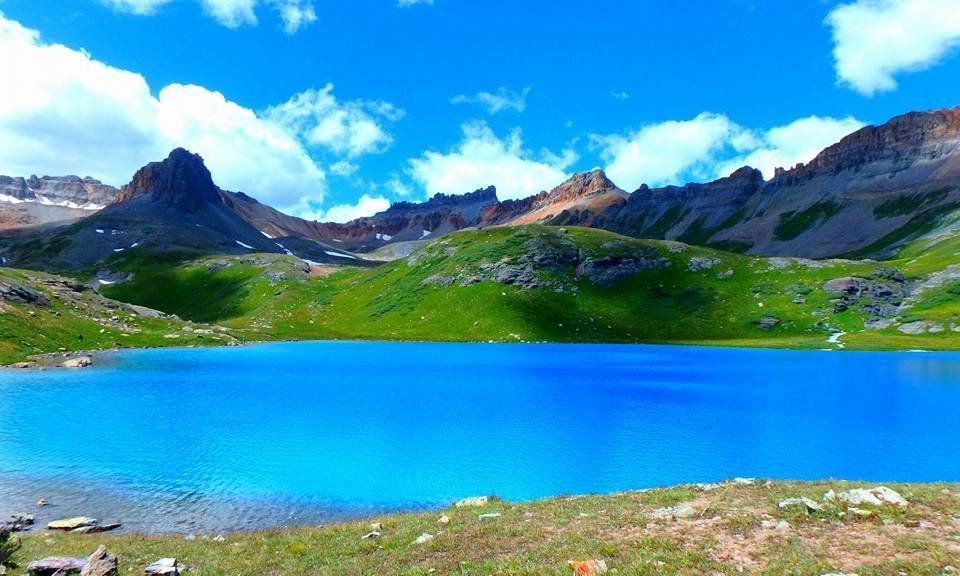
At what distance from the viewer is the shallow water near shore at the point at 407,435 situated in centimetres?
2708

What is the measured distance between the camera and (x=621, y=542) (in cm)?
1611

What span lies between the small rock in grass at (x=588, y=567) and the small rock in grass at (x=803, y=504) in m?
8.37

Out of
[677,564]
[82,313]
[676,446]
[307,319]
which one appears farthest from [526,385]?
[307,319]

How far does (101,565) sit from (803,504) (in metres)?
22.6

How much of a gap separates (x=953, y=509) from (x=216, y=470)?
3412 cm

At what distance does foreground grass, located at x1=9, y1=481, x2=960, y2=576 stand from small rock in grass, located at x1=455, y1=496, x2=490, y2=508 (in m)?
2.17

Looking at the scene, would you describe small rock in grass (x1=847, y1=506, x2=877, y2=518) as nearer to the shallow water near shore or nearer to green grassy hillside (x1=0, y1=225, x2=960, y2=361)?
the shallow water near shore

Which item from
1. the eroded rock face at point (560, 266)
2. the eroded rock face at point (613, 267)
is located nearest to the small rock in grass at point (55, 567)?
the eroded rock face at point (560, 266)

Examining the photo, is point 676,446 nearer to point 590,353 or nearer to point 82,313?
point 590,353

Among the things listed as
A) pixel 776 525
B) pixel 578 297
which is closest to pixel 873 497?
pixel 776 525

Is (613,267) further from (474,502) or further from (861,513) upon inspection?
(861,513)

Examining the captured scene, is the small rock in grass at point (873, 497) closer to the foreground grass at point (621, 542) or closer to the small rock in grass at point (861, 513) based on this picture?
the foreground grass at point (621, 542)

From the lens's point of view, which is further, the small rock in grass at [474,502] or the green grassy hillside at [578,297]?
the green grassy hillside at [578,297]

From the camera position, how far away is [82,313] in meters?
92.2
